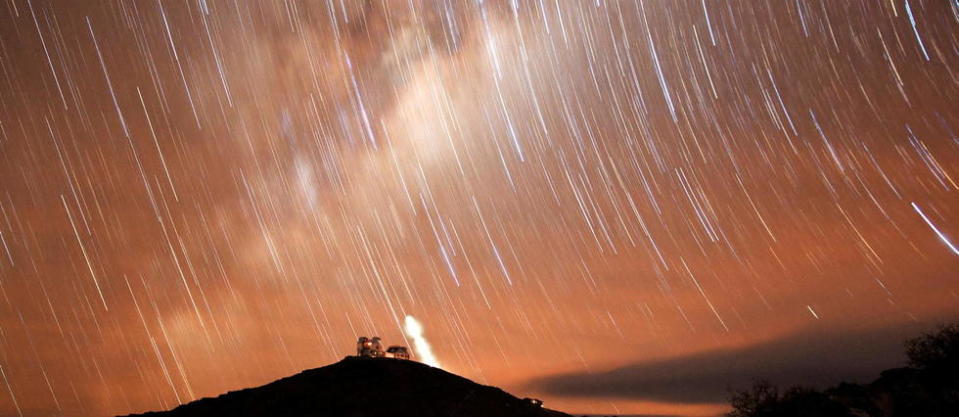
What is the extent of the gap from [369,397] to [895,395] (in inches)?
1215

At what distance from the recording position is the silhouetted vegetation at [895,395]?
128ft

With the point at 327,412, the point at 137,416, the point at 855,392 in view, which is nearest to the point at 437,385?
the point at 327,412

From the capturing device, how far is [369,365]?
44688 millimetres

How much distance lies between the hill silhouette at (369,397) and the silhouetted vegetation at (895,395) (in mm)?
15390

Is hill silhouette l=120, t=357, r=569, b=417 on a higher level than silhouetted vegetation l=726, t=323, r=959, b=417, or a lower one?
higher

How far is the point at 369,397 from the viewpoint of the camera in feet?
129

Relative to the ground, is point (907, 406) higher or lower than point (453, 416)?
lower

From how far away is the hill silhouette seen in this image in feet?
126

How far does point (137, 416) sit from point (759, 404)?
41598mm

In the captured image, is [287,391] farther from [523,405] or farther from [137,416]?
[523,405]

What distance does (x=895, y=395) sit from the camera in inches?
1620

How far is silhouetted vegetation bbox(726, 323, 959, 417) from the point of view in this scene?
3894 cm

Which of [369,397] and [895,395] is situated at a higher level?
[369,397]

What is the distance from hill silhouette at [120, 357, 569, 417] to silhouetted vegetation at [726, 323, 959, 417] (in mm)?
15390
